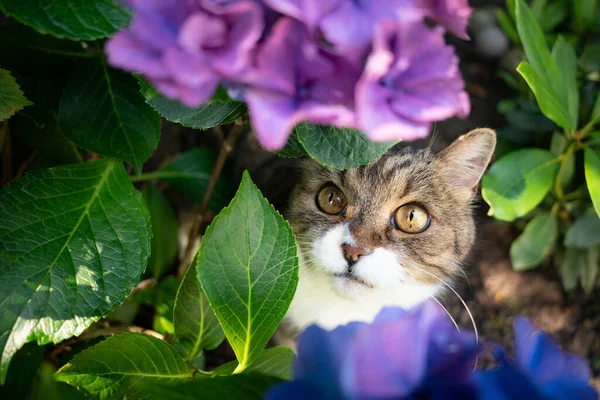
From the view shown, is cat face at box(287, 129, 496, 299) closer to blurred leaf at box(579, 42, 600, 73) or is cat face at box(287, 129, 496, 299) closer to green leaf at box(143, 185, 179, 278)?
green leaf at box(143, 185, 179, 278)

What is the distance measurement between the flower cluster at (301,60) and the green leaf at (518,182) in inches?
26.7

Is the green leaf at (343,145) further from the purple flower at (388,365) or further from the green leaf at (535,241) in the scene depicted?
the green leaf at (535,241)

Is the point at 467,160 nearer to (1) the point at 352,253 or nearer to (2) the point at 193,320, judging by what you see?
(1) the point at 352,253

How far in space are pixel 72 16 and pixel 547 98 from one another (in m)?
0.89

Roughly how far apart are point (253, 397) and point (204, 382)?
5 centimetres

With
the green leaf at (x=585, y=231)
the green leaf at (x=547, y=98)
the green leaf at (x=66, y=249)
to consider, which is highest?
the green leaf at (x=547, y=98)

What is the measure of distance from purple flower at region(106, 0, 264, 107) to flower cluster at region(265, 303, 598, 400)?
0.85ft

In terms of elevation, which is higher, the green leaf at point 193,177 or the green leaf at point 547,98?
the green leaf at point 547,98

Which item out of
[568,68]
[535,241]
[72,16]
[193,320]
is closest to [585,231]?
[535,241]

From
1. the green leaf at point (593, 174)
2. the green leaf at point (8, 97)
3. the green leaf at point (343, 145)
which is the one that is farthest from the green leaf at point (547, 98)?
the green leaf at point (8, 97)

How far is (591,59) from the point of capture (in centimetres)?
147

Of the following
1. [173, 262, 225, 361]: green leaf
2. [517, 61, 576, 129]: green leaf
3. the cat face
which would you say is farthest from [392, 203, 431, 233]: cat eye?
[173, 262, 225, 361]: green leaf

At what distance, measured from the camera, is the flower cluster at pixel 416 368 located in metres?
0.41

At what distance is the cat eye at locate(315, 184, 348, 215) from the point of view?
3.63 feet
